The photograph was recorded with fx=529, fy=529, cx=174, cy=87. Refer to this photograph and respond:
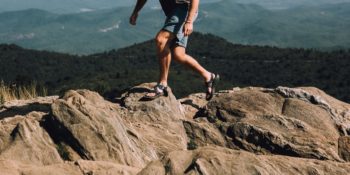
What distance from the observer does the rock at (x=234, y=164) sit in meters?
7.85

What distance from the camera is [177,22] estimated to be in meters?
11.8

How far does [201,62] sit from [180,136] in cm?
12838

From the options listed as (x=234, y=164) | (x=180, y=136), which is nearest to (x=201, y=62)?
(x=180, y=136)

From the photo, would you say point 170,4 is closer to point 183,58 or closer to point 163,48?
point 163,48

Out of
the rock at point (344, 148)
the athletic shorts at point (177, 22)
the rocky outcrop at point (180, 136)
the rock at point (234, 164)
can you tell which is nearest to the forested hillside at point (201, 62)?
the rocky outcrop at point (180, 136)

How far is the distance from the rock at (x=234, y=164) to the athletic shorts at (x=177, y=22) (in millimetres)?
4126

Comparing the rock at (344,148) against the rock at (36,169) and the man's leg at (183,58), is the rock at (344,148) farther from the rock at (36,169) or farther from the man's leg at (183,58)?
the rock at (36,169)

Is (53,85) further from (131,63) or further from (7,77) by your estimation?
(131,63)

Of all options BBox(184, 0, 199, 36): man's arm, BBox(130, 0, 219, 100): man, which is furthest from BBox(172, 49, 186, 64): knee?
BBox(184, 0, 199, 36): man's arm

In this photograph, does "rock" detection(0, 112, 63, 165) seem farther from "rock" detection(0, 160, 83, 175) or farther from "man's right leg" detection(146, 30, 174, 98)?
"man's right leg" detection(146, 30, 174, 98)

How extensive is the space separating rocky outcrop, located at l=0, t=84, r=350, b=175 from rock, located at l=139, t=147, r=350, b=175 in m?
0.02

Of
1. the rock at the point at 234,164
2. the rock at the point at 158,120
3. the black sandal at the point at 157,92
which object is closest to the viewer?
the rock at the point at 234,164

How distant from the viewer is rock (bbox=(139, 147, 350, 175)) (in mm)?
7848

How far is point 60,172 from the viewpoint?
8.28 metres
